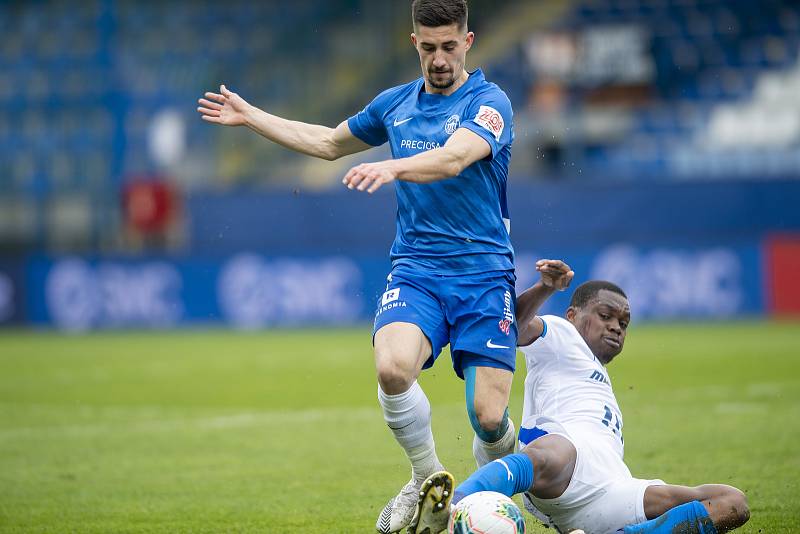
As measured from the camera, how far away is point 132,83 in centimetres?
2569

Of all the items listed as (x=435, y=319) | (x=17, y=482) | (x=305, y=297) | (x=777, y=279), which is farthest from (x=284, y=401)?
(x=777, y=279)

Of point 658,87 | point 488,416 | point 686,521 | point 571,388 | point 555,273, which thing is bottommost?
point 686,521

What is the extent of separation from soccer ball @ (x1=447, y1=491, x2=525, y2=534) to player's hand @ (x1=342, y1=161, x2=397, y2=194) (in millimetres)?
1357

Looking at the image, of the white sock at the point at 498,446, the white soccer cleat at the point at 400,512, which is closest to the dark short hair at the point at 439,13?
the white sock at the point at 498,446

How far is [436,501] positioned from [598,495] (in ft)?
2.34

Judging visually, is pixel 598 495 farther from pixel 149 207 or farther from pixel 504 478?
pixel 149 207

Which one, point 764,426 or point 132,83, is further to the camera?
point 132,83

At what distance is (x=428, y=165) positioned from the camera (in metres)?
5.35

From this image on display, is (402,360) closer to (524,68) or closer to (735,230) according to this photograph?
(735,230)

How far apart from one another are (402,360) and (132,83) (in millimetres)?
21374

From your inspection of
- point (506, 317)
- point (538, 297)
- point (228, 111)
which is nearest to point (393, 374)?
point (506, 317)

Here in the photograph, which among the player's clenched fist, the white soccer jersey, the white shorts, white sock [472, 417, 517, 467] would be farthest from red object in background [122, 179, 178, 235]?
the white shorts

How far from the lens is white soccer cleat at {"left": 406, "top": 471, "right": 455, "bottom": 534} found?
5.16 m

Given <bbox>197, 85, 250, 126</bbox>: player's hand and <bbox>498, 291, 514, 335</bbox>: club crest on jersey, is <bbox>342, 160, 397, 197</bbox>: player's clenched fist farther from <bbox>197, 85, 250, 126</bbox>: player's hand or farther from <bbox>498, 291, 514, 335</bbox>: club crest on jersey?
<bbox>197, 85, 250, 126</bbox>: player's hand
